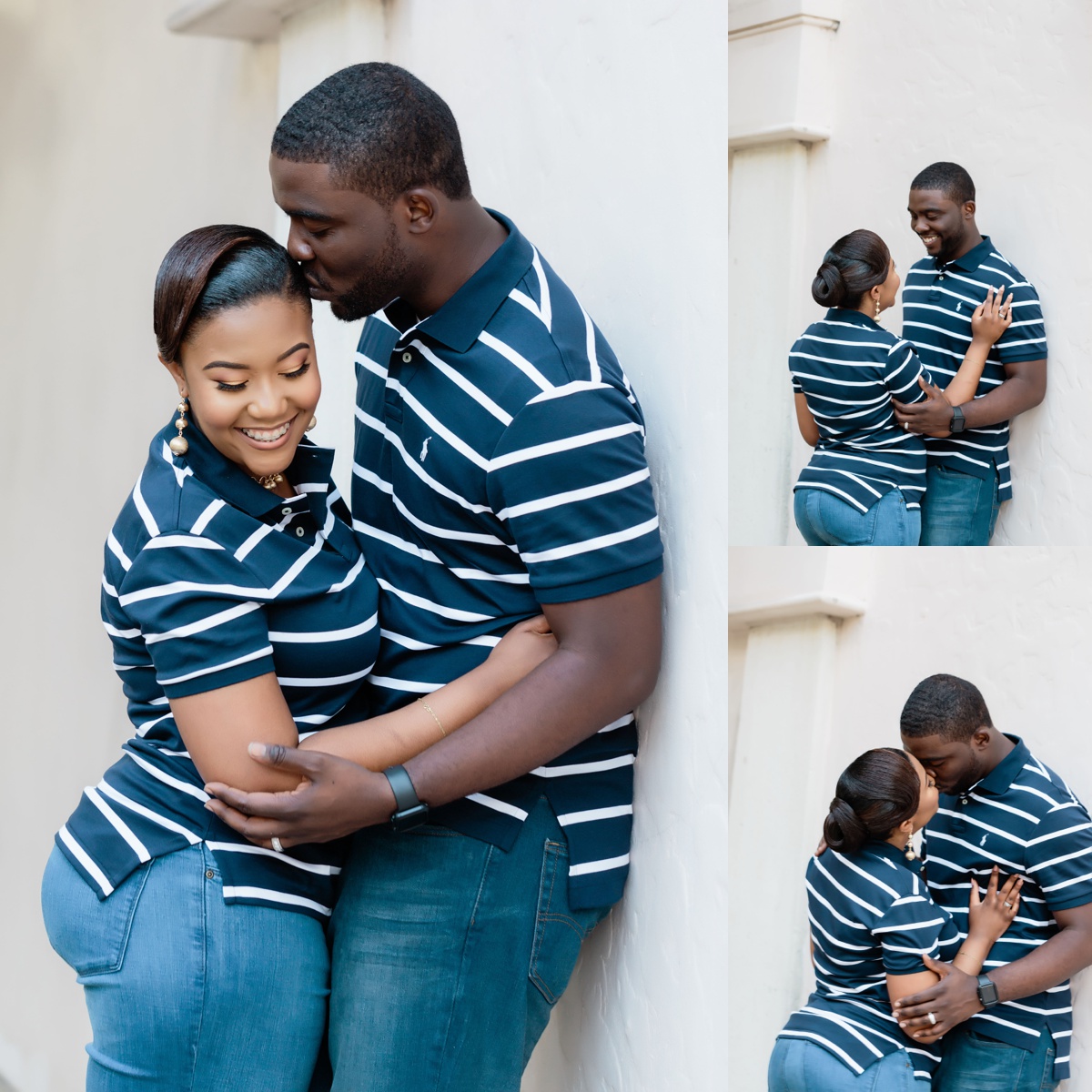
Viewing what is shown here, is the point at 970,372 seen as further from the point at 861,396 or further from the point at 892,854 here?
the point at 892,854

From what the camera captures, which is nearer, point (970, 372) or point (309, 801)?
point (309, 801)

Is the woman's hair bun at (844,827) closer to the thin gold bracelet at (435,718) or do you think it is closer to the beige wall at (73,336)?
the thin gold bracelet at (435,718)

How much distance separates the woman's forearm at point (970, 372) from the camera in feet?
5.71

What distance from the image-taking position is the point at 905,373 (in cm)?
180

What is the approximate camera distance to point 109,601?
62.8 inches

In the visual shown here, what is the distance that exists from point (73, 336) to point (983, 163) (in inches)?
96.7

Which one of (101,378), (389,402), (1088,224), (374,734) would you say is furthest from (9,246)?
(1088,224)

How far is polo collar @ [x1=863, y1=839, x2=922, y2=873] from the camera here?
5.70 feet

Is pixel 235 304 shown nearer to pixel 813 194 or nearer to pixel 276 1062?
pixel 813 194

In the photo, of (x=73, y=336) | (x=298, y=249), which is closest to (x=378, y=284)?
(x=298, y=249)

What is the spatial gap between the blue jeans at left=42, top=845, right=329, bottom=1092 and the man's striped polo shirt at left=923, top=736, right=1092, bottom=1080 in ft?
2.78

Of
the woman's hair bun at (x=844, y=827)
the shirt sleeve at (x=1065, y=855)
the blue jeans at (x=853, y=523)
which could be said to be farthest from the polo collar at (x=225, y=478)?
the shirt sleeve at (x=1065, y=855)

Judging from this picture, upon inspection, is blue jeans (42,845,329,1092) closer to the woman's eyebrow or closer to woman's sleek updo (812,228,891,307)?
the woman's eyebrow

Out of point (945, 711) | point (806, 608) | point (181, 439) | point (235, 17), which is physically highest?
point (235, 17)
